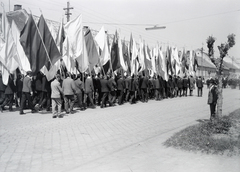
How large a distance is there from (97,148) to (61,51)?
9.20m

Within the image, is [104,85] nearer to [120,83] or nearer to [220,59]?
[120,83]

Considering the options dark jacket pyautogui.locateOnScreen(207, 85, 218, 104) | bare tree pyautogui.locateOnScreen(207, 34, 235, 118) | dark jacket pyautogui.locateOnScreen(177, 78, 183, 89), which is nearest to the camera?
bare tree pyautogui.locateOnScreen(207, 34, 235, 118)

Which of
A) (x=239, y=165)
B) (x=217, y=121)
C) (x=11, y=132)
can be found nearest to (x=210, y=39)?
(x=217, y=121)

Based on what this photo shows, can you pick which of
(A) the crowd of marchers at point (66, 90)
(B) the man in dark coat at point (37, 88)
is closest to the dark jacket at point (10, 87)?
(A) the crowd of marchers at point (66, 90)

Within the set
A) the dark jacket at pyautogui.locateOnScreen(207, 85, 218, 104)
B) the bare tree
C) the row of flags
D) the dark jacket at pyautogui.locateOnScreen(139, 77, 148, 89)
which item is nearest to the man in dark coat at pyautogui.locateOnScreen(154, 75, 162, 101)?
the row of flags

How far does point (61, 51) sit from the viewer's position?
14.5 meters

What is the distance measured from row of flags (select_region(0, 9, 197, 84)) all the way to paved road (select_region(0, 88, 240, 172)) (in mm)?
3436

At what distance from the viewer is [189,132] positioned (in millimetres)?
7344

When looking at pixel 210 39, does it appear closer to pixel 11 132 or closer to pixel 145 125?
pixel 145 125

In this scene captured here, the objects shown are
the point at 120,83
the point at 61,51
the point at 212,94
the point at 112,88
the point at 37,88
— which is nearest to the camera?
the point at 212,94

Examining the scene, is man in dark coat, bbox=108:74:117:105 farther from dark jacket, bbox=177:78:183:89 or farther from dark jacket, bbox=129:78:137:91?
dark jacket, bbox=177:78:183:89

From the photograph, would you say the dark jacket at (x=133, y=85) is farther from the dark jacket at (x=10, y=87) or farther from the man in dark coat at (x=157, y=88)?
the dark jacket at (x=10, y=87)

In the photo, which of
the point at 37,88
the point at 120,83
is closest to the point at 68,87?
the point at 37,88

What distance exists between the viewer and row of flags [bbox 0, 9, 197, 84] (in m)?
11.9
